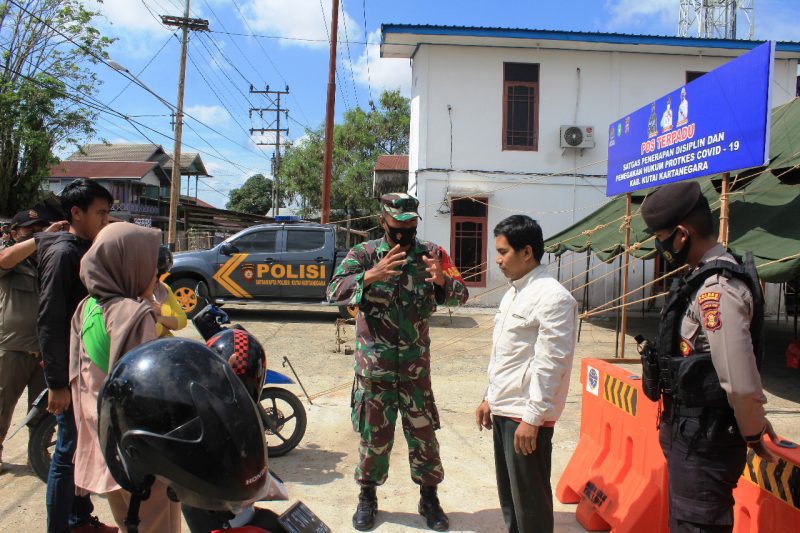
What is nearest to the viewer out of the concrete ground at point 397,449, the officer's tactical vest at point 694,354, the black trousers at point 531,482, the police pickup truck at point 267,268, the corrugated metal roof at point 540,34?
the officer's tactical vest at point 694,354

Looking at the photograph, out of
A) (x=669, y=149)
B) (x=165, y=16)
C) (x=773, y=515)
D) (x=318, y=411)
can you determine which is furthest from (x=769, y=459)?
(x=165, y=16)

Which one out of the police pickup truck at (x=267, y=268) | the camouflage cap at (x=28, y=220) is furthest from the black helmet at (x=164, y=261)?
the police pickup truck at (x=267, y=268)

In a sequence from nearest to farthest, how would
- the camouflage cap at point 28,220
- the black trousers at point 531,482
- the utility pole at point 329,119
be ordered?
the black trousers at point 531,482 → the camouflage cap at point 28,220 → the utility pole at point 329,119

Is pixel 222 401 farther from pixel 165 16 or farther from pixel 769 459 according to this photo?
Answer: pixel 165 16

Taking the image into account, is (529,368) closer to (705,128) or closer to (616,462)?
(616,462)

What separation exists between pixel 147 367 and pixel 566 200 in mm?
13853

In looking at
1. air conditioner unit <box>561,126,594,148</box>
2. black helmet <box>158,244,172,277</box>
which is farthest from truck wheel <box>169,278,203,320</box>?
air conditioner unit <box>561,126,594,148</box>

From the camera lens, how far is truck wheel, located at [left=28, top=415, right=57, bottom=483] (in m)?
3.52

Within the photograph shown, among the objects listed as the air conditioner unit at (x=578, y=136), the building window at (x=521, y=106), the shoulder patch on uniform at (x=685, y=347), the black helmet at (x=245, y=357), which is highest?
the building window at (x=521, y=106)

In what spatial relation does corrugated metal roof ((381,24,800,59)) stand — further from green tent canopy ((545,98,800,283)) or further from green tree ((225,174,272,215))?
green tree ((225,174,272,215))

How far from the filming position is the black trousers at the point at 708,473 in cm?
201

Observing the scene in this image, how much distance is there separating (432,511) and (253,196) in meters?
49.4

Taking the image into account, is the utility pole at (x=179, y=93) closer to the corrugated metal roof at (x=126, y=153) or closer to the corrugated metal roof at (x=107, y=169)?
the corrugated metal roof at (x=107, y=169)

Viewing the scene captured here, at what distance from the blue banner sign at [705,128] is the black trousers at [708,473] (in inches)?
135
